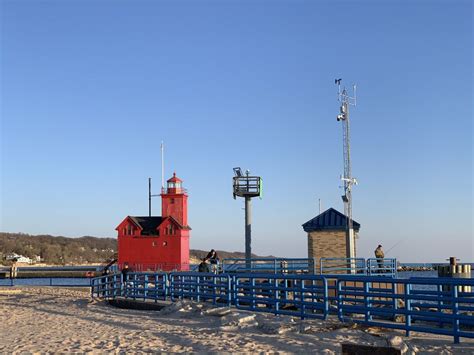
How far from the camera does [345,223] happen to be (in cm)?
2683

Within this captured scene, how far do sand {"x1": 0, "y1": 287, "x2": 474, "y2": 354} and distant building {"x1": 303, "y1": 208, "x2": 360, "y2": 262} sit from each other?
32.4ft

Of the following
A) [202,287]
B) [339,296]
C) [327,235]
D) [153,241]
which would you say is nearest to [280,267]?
[327,235]

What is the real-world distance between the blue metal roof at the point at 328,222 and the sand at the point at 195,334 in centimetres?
995

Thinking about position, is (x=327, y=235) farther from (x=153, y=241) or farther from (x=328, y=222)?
(x=153, y=241)

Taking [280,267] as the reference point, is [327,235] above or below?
above

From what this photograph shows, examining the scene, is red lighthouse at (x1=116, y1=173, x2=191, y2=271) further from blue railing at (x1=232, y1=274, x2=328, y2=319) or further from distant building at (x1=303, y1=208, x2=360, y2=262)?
blue railing at (x1=232, y1=274, x2=328, y2=319)

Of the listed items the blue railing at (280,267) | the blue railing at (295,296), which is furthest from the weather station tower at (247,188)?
the blue railing at (295,296)

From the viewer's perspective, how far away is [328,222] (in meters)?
27.1

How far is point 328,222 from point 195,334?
1476cm

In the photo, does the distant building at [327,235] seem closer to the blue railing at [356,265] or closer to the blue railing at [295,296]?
the blue railing at [356,265]

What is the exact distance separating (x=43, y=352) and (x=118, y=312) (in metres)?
7.81

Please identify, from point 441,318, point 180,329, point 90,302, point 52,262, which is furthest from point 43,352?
point 52,262

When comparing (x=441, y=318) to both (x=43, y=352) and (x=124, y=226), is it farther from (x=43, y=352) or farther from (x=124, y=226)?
(x=124, y=226)

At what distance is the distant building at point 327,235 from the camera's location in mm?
26859
